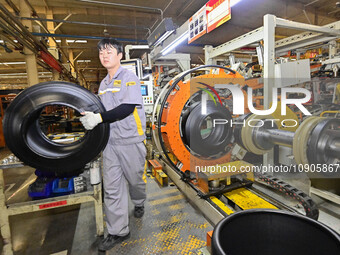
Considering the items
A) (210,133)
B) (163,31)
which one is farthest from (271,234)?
(163,31)

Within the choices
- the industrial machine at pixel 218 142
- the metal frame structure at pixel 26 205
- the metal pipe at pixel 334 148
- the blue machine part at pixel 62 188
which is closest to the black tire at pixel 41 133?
the metal frame structure at pixel 26 205

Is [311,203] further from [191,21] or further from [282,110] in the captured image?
[191,21]

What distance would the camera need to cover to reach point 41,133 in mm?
1942

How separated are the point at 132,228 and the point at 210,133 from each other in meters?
1.44

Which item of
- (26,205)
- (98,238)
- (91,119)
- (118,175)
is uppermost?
(91,119)

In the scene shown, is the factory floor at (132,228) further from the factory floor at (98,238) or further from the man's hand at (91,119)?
the man's hand at (91,119)

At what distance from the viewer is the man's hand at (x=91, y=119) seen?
165cm

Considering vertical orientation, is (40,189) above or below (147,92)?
below

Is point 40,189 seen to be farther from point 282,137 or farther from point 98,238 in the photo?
point 282,137

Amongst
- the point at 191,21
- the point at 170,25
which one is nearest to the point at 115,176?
the point at 170,25

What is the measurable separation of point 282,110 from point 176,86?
1.23 meters

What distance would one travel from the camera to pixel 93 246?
1936 mm

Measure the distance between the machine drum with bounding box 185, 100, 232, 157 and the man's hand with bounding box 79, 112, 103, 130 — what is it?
1120 millimetres

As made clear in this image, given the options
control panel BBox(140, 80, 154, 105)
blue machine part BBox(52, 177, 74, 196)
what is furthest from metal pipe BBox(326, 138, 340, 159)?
control panel BBox(140, 80, 154, 105)
